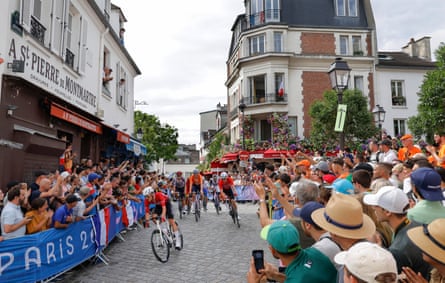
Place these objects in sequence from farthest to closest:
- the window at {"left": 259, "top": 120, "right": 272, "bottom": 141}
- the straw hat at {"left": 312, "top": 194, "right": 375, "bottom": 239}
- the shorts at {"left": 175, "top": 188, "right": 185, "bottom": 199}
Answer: the window at {"left": 259, "top": 120, "right": 272, "bottom": 141}, the shorts at {"left": 175, "top": 188, "right": 185, "bottom": 199}, the straw hat at {"left": 312, "top": 194, "right": 375, "bottom": 239}

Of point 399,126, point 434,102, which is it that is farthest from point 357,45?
point 434,102

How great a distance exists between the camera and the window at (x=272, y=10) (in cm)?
3077

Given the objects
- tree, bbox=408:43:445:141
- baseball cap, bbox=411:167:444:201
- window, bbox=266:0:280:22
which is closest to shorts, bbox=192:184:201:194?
baseball cap, bbox=411:167:444:201

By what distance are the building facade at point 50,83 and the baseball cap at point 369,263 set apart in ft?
26.7

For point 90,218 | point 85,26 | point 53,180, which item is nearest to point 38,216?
point 90,218

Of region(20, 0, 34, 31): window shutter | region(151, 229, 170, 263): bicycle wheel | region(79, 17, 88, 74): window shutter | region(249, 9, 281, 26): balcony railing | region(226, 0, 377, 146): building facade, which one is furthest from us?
region(249, 9, 281, 26): balcony railing

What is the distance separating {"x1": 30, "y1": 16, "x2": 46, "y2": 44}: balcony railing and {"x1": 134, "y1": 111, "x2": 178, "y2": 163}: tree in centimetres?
2731

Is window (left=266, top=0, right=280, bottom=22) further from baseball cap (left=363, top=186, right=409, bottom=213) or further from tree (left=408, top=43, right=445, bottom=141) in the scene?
baseball cap (left=363, top=186, right=409, bottom=213)

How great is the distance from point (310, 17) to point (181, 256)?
29.0 m

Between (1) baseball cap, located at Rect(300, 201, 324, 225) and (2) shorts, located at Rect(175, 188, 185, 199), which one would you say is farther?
(2) shorts, located at Rect(175, 188, 185, 199)

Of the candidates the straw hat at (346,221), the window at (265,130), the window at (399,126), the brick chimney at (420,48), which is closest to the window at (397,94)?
the window at (399,126)

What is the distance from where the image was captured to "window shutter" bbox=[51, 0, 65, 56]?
10016 millimetres

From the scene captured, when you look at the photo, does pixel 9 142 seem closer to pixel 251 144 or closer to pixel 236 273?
A: pixel 236 273

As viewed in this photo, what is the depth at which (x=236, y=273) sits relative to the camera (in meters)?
6.48
